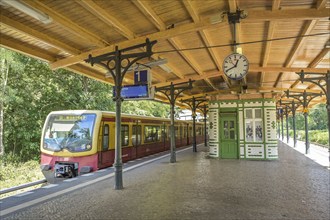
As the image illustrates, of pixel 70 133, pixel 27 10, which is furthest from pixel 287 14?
pixel 70 133

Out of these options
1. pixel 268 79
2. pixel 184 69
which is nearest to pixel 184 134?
pixel 268 79

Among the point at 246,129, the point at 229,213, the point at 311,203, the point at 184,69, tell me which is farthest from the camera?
the point at 246,129

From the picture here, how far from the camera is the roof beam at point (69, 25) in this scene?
476 centimetres

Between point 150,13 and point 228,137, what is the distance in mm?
7682

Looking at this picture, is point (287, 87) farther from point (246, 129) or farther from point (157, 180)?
point (157, 180)

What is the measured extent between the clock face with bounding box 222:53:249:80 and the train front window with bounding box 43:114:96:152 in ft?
16.3

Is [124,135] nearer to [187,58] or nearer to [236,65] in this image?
[187,58]

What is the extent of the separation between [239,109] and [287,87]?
4632 mm

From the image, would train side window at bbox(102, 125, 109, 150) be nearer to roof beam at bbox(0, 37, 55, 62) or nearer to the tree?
roof beam at bbox(0, 37, 55, 62)

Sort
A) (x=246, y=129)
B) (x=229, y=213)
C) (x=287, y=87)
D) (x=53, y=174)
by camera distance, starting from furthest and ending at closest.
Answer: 1. (x=287, y=87)
2. (x=246, y=129)
3. (x=53, y=174)
4. (x=229, y=213)

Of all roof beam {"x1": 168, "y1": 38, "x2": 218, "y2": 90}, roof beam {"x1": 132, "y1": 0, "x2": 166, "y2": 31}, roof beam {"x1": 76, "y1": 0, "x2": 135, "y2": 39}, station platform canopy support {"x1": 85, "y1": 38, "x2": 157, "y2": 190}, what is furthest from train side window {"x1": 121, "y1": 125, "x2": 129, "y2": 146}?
roof beam {"x1": 132, "y1": 0, "x2": 166, "y2": 31}

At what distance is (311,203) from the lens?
488 cm

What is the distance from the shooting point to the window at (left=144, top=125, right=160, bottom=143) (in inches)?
514

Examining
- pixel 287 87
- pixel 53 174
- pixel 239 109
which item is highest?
pixel 287 87
